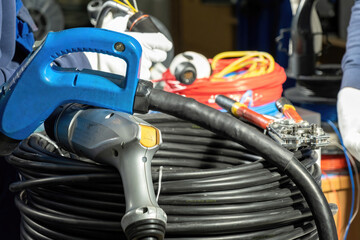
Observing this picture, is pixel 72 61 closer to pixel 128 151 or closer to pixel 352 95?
pixel 128 151

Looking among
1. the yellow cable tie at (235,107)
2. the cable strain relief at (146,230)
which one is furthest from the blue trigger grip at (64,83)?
the yellow cable tie at (235,107)

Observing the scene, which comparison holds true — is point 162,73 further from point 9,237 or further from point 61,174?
point 61,174

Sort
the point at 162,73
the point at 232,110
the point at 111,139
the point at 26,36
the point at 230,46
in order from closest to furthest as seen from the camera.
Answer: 1. the point at 111,139
2. the point at 232,110
3. the point at 26,36
4. the point at 162,73
5. the point at 230,46

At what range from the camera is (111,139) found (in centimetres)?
52

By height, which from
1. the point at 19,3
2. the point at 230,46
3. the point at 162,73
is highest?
the point at 19,3

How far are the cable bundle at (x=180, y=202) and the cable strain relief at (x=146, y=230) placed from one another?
0.05 m

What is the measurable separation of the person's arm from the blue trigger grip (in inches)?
21.9

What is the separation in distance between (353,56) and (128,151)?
79 cm

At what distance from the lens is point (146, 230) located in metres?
0.47

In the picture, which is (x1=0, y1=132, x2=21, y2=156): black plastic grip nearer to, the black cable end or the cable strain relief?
the cable strain relief

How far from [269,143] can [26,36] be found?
60 cm

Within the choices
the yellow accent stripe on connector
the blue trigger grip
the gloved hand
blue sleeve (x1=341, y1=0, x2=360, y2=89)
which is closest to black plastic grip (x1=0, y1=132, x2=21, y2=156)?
the blue trigger grip

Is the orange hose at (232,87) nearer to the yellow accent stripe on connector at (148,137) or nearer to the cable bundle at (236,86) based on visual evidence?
the cable bundle at (236,86)

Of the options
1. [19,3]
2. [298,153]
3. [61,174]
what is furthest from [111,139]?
[19,3]
